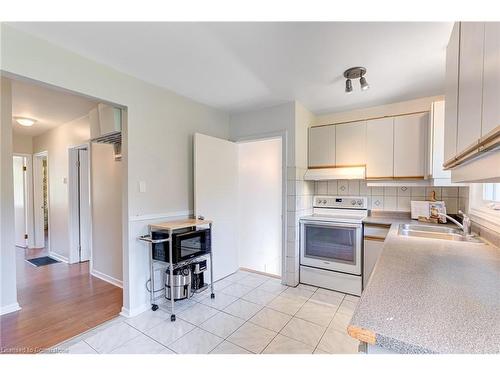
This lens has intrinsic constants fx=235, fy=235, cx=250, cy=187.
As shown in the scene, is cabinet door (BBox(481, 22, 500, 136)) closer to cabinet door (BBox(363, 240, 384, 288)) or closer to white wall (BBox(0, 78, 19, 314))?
cabinet door (BBox(363, 240, 384, 288))

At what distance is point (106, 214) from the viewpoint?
122 inches

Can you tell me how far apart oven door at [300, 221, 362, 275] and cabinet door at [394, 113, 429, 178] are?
0.83 meters

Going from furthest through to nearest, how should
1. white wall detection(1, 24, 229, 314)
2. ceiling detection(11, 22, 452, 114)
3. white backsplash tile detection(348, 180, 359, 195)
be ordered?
1. white backsplash tile detection(348, 180, 359, 195)
2. white wall detection(1, 24, 229, 314)
3. ceiling detection(11, 22, 452, 114)

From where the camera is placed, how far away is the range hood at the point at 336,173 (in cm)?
286

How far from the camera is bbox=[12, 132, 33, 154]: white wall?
443cm

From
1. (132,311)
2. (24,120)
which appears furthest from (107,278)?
(24,120)

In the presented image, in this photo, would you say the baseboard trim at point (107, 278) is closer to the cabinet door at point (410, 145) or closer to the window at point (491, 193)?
the cabinet door at point (410, 145)

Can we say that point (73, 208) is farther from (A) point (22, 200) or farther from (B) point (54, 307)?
(A) point (22, 200)

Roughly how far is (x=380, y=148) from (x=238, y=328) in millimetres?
2465

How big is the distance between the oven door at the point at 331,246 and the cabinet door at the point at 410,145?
2.72 ft

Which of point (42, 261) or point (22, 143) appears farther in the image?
point (22, 143)

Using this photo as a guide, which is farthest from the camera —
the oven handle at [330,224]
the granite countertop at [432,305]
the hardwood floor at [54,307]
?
the oven handle at [330,224]

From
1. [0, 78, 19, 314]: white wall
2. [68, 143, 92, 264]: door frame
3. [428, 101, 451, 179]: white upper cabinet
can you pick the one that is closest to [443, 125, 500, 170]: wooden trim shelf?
[428, 101, 451, 179]: white upper cabinet

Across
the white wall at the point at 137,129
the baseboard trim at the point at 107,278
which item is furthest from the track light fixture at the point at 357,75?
the baseboard trim at the point at 107,278
